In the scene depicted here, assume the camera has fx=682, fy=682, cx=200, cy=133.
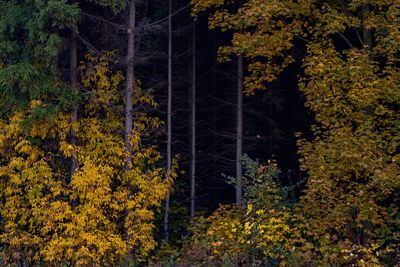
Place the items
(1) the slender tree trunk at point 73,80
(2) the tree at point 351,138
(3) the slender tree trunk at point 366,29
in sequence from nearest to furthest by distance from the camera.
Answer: (2) the tree at point 351,138, (3) the slender tree trunk at point 366,29, (1) the slender tree trunk at point 73,80

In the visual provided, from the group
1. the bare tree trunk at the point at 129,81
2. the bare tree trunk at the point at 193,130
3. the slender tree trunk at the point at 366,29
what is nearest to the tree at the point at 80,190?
the bare tree trunk at the point at 129,81

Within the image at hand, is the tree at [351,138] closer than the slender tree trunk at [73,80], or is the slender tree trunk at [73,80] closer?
the tree at [351,138]

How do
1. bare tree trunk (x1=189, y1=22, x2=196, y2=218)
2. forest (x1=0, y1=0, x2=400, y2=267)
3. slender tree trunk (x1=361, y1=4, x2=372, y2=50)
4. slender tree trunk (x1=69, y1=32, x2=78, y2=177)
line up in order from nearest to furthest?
1. forest (x1=0, y1=0, x2=400, y2=267)
2. slender tree trunk (x1=361, y1=4, x2=372, y2=50)
3. slender tree trunk (x1=69, y1=32, x2=78, y2=177)
4. bare tree trunk (x1=189, y1=22, x2=196, y2=218)

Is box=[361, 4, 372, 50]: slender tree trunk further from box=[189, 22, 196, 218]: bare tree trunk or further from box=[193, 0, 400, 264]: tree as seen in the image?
box=[189, 22, 196, 218]: bare tree trunk

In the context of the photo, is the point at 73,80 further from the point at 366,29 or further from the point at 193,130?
the point at 366,29

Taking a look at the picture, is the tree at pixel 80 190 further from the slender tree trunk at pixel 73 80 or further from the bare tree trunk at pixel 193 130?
the bare tree trunk at pixel 193 130

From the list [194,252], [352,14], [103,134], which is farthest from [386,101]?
[103,134]

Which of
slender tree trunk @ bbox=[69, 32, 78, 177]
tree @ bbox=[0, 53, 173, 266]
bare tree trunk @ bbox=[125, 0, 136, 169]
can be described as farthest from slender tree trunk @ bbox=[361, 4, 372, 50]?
slender tree trunk @ bbox=[69, 32, 78, 177]

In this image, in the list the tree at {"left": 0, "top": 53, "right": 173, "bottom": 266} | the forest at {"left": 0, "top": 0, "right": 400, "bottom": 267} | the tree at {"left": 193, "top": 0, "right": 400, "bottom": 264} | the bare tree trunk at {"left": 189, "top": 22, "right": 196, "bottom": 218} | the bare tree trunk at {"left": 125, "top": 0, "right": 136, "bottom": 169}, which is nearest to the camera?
the tree at {"left": 193, "top": 0, "right": 400, "bottom": 264}

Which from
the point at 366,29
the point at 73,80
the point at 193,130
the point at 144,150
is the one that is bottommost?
the point at 144,150

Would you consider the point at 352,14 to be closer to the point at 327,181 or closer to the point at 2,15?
the point at 327,181

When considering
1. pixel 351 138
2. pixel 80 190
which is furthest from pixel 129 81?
pixel 351 138

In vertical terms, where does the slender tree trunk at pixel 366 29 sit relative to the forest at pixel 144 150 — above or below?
above

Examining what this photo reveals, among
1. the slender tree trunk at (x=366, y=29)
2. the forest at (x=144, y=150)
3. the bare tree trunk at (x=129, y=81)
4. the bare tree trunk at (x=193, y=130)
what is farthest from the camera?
the bare tree trunk at (x=193, y=130)
